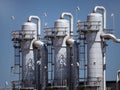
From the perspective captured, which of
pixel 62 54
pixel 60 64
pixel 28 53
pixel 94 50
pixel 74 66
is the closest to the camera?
pixel 94 50

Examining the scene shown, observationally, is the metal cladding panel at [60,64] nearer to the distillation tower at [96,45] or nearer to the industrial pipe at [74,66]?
the industrial pipe at [74,66]

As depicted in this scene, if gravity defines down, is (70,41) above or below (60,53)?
above

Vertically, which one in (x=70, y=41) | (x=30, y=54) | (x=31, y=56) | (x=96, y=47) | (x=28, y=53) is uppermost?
(x=70, y=41)

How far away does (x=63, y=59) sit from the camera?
84688 millimetres

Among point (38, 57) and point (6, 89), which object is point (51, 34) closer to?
point (38, 57)

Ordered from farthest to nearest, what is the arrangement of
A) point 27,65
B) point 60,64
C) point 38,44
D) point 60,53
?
point 27,65 < point 38,44 < point 60,53 < point 60,64

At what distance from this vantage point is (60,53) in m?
85.1

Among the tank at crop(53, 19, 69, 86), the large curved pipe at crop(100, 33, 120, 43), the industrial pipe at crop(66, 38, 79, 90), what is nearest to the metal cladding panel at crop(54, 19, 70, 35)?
the tank at crop(53, 19, 69, 86)

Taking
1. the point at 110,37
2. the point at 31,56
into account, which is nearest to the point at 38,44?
the point at 31,56

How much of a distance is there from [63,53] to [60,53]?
381mm

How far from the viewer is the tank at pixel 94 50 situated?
262ft

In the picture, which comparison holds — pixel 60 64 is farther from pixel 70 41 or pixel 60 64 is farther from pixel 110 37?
pixel 110 37

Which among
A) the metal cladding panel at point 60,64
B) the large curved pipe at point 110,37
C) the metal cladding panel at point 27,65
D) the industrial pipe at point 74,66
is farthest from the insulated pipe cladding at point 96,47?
the metal cladding panel at point 27,65

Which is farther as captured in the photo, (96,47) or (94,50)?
(96,47)
